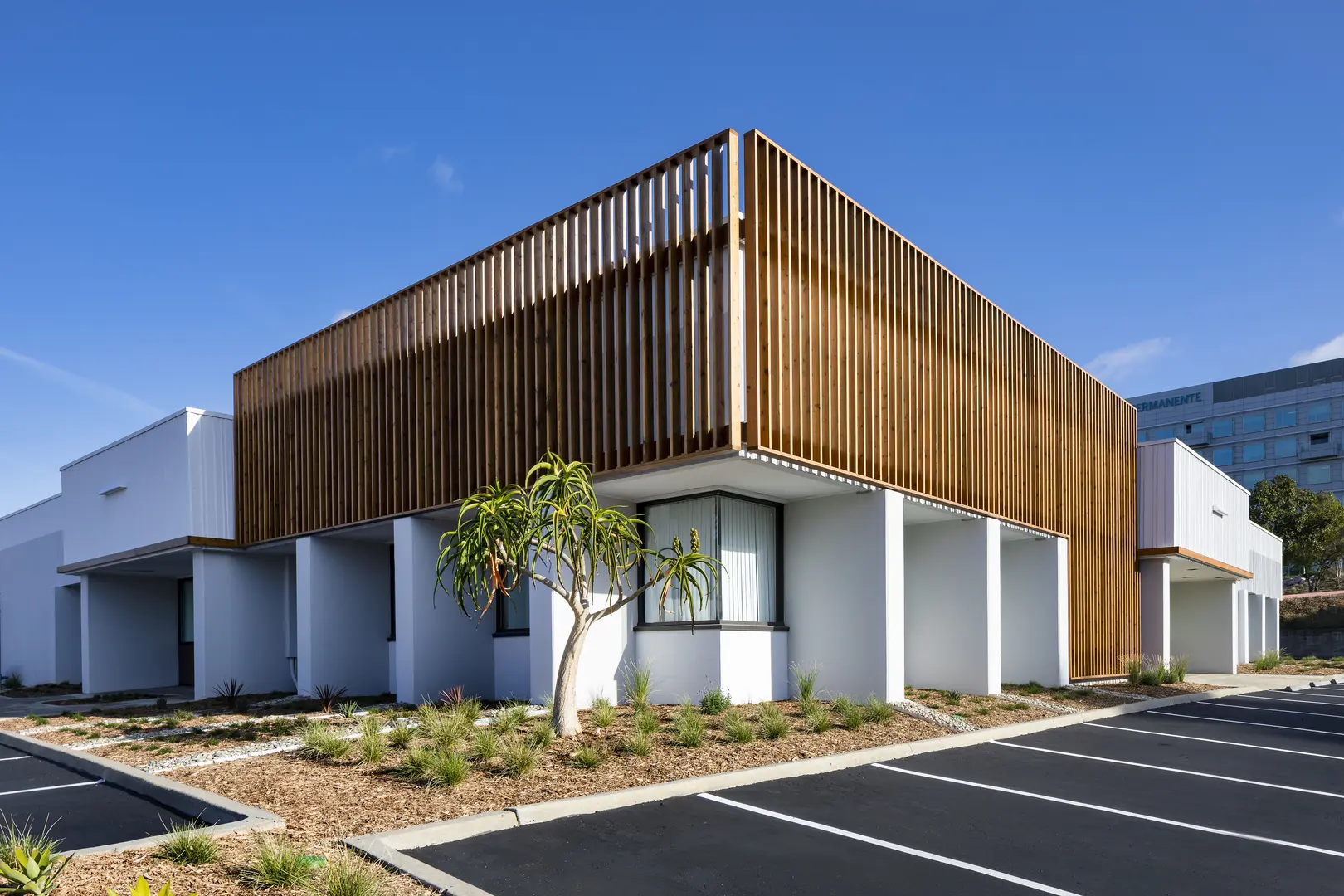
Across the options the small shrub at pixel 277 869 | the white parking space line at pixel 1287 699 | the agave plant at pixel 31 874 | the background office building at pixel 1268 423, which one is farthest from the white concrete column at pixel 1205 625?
the background office building at pixel 1268 423

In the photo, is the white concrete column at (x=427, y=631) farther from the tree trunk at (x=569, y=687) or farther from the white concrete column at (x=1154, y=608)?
the white concrete column at (x=1154, y=608)

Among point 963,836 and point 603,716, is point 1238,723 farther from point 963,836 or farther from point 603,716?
point 963,836

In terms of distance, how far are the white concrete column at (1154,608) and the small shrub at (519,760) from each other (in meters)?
22.9

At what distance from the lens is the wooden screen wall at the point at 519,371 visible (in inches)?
538

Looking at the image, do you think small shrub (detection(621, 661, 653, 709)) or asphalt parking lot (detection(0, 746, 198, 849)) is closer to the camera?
asphalt parking lot (detection(0, 746, 198, 849))

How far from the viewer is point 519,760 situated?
9.80 meters

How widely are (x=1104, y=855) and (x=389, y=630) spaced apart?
56.2 feet

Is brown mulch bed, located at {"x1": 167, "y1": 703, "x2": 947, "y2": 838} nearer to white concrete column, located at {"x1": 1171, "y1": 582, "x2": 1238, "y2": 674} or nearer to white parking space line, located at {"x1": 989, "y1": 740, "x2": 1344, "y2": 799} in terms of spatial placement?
white parking space line, located at {"x1": 989, "y1": 740, "x2": 1344, "y2": 799}

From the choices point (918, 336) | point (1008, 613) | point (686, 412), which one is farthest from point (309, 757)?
point (1008, 613)

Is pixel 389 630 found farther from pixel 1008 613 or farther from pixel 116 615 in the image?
pixel 1008 613

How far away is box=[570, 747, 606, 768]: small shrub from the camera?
10.1 m

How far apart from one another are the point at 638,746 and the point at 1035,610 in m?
14.4

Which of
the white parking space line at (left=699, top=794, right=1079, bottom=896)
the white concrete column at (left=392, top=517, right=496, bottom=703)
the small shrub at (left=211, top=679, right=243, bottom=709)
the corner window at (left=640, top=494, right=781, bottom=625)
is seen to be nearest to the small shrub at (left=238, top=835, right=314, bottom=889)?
the white parking space line at (left=699, top=794, right=1079, bottom=896)

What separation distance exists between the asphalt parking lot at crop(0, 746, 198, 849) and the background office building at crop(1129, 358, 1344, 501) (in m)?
95.9
